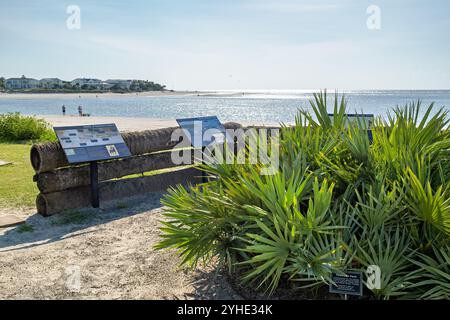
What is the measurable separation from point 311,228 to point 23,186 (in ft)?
23.5

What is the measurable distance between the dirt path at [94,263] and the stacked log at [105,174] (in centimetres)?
38

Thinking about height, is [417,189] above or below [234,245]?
above

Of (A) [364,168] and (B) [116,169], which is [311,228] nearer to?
(A) [364,168]

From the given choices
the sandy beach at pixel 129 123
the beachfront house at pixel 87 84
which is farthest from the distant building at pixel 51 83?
the sandy beach at pixel 129 123

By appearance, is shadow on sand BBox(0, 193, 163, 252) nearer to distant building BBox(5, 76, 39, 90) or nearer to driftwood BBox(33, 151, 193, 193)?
driftwood BBox(33, 151, 193, 193)

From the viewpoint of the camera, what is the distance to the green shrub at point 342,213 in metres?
3.55

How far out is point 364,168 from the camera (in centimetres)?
424

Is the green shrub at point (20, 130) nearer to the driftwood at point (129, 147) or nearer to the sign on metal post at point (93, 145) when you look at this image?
the driftwood at point (129, 147)

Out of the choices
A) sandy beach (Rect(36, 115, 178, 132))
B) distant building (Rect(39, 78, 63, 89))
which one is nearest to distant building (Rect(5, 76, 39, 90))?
distant building (Rect(39, 78, 63, 89))

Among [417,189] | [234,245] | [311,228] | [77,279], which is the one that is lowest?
[77,279]
